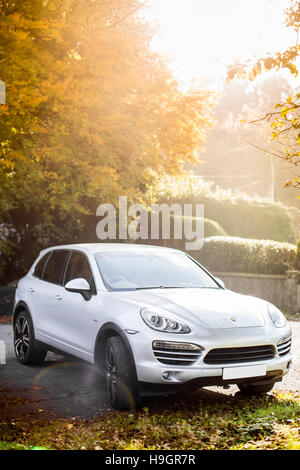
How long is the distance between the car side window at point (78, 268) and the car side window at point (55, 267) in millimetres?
185

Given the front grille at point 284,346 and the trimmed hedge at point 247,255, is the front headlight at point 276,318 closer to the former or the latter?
the front grille at point 284,346

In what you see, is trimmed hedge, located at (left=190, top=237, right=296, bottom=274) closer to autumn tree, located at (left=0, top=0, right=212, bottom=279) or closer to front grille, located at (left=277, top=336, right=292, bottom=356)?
autumn tree, located at (left=0, top=0, right=212, bottom=279)

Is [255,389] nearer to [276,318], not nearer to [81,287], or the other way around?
[276,318]

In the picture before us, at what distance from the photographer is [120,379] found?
6008mm

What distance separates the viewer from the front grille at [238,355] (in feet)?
19.1

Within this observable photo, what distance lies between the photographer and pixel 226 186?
221 ft

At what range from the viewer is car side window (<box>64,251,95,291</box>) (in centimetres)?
745

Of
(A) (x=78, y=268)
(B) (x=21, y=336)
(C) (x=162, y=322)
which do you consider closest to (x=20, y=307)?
(B) (x=21, y=336)

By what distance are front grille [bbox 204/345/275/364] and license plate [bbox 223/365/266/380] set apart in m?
0.07

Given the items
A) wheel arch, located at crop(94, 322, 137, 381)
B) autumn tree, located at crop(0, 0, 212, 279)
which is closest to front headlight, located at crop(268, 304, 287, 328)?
wheel arch, located at crop(94, 322, 137, 381)

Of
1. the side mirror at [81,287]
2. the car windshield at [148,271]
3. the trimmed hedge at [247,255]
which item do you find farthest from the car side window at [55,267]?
the trimmed hedge at [247,255]

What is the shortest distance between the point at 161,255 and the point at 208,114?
986 cm

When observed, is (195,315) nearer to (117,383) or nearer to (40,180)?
(117,383)
